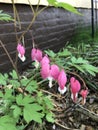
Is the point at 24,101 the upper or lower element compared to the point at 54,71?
lower

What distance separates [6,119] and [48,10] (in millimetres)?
3140

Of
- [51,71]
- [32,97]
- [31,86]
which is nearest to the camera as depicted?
[51,71]

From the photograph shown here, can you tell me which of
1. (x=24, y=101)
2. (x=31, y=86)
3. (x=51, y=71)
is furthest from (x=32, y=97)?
(x=51, y=71)

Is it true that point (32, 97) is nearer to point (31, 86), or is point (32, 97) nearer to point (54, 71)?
point (31, 86)

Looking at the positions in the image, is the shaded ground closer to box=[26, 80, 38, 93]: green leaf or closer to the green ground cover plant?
the green ground cover plant

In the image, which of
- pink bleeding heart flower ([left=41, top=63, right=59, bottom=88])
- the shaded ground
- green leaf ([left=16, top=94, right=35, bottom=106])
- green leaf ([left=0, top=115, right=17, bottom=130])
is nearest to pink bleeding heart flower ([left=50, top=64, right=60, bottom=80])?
pink bleeding heart flower ([left=41, top=63, right=59, bottom=88])

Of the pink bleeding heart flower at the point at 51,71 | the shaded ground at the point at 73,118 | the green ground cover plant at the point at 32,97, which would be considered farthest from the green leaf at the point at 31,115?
the shaded ground at the point at 73,118

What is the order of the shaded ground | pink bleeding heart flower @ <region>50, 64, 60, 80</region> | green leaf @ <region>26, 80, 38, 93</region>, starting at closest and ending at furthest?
pink bleeding heart flower @ <region>50, 64, 60, 80</region>, green leaf @ <region>26, 80, 38, 93</region>, the shaded ground

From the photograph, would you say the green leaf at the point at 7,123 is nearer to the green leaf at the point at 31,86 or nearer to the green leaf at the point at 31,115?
the green leaf at the point at 31,115

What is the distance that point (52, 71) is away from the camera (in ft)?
5.32

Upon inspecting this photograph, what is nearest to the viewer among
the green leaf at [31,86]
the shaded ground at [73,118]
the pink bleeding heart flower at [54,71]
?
the pink bleeding heart flower at [54,71]

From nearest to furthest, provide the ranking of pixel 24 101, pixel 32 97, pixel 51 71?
pixel 51 71, pixel 24 101, pixel 32 97

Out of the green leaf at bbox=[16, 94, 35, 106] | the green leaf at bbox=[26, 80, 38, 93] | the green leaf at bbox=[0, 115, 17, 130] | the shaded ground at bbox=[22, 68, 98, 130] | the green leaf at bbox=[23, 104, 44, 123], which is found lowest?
the shaded ground at bbox=[22, 68, 98, 130]

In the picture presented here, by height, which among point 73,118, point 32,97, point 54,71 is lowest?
point 73,118
